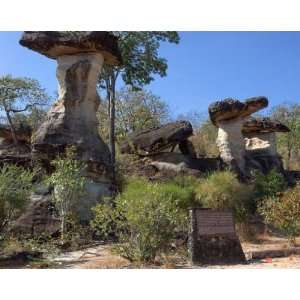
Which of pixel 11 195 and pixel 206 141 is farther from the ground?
pixel 206 141

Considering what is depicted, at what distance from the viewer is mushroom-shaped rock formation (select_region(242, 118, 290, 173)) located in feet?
56.5

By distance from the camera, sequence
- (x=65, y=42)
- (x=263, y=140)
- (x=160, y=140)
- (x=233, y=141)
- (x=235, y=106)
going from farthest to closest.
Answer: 1. (x=263, y=140)
2. (x=233, y=141)
3. (x=235, y=106)
4. (x=160, y=140)
5. (x=65, y=42)

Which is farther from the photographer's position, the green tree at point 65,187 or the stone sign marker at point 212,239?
the green tree at point 65,187

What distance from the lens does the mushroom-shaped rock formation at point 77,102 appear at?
10.2 meters

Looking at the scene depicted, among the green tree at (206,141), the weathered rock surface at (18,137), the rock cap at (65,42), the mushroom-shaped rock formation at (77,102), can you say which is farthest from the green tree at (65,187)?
the green tree at (206,141)

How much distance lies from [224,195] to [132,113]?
1252 centimetres

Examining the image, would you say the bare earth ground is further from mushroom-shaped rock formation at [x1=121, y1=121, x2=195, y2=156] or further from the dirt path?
mushroom-shaped rock formation at [x1=121, y1=121, x2=195, y2=156]

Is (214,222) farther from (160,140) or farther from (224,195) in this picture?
(160,140)

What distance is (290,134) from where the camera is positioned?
24359 millimetres

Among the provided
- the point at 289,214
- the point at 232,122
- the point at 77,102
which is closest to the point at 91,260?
the point at 289,214

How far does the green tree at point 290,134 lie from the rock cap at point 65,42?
15382 mm

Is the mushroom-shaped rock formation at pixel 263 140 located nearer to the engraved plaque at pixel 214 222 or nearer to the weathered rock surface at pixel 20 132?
the weathered rock surface at pixel 20 132

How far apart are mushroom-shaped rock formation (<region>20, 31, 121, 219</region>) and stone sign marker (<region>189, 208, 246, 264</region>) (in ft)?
11.9

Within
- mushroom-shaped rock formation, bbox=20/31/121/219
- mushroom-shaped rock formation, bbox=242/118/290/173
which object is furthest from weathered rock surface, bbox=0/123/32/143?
mushroom-shaped rock formation, bbox=242/118/290/173
